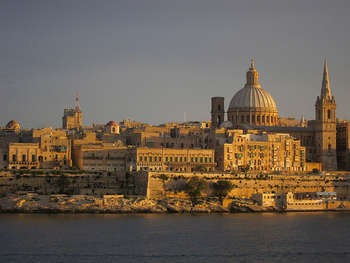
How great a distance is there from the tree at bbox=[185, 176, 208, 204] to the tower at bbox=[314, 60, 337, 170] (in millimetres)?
19353

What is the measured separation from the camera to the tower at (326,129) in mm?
71125

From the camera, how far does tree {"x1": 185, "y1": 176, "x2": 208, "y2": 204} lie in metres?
54.7

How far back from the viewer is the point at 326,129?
71.9m

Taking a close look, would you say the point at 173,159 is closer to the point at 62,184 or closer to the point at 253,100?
the point at 62,184

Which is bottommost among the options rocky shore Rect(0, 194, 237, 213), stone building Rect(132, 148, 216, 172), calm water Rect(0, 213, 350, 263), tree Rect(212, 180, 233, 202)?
calm water Rect(0, 213, 350, 263)

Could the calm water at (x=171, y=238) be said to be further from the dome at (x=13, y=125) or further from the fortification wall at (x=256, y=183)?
the dome at (x=13, y=125)

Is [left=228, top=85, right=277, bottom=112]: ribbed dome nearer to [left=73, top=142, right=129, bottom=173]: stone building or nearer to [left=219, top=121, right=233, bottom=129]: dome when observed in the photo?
[left=219, top=121, right=233, bottom=129]: dome

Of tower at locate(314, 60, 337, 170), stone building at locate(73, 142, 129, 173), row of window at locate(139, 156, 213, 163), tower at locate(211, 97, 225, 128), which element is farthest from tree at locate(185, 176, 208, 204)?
tower at locate(211, 97, 225, 128)

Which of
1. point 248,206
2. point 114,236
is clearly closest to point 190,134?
point 248,206

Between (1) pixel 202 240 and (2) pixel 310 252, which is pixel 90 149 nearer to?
(1) pixel 202 240

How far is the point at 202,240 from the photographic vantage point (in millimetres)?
40062

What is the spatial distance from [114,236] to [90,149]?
71.5 ft

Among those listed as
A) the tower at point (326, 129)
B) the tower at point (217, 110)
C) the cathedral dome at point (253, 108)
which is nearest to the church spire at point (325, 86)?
the tower at point (326, 129)

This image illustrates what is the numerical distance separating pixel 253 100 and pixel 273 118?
113 inches
